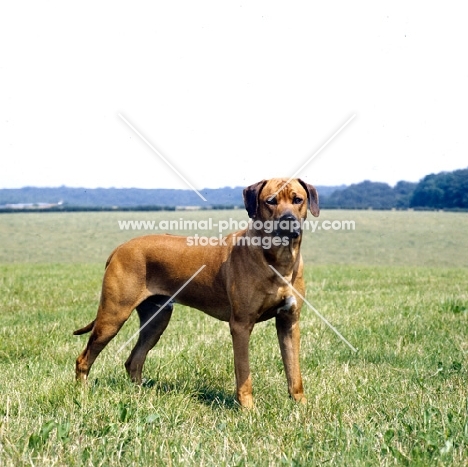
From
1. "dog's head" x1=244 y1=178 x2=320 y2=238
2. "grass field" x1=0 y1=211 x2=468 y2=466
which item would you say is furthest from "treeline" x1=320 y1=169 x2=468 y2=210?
"dog's head" x1=244 y1=178 x2=320 y2=238

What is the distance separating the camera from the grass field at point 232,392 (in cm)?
404

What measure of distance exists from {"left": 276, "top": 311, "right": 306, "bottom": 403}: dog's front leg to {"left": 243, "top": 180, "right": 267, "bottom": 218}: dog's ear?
920 millimetres

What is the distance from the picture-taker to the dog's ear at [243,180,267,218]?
17.8 ft

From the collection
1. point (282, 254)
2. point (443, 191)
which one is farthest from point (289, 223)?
point (443, 191)

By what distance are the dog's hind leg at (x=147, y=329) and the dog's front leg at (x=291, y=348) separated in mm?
1335

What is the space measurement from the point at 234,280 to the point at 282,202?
82 cm

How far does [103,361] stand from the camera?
727 centimetres

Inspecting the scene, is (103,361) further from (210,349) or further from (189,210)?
(189,210)

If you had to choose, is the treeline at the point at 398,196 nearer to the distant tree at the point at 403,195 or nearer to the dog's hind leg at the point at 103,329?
the distant tree at the point at 403,195

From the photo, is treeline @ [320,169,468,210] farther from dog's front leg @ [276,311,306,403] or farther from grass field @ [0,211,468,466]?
dog's front leg @ [276,311,306,403]

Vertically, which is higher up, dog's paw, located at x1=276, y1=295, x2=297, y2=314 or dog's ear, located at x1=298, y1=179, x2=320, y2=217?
dog's ear, located at x1=298, y1=179, x2=320, y2=217

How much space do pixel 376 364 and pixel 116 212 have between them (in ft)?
162

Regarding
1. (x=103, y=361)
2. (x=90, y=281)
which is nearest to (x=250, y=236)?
(x=103, y=361)

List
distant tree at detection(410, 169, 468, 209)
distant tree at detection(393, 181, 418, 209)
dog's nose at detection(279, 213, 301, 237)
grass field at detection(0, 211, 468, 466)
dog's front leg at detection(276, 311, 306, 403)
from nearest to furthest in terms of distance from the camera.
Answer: grass field at detection(0, 211, 468, 466) → dog's nose at detection(279, 213, 301, 237) → dog's front leg at detection(276, 311, 306, 403) → distant tree at detection(410, 169, 468, 209) → distant tree at detection(393, 181, 418, 209)
